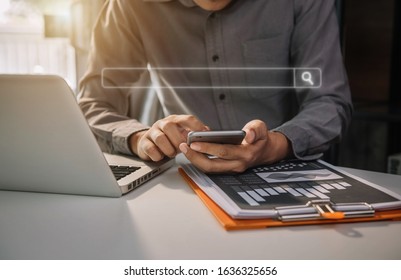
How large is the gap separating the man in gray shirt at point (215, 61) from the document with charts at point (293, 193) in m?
0.24

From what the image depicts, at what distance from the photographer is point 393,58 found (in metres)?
1.61

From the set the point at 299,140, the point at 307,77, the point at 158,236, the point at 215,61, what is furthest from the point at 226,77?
the point at 158,236

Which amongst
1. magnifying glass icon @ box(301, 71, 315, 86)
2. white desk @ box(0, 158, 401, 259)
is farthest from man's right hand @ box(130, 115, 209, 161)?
magnifying glass icon @ box(301, 71, 315, 86)

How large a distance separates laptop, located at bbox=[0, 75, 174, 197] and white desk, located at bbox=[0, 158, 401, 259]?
3cm

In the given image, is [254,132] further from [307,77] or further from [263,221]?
[307,77]

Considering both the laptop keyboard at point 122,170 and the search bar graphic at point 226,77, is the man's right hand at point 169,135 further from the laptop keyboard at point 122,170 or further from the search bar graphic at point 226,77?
A: the search bar graphic at point 226,77

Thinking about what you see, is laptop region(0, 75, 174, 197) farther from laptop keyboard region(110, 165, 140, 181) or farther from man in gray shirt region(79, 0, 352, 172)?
man in gray shirt region(79, 0, 352, 172)

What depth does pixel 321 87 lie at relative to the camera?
940 mm

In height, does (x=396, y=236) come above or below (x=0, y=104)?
below

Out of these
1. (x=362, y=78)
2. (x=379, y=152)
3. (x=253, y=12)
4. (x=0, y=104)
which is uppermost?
(x=253, y=12)

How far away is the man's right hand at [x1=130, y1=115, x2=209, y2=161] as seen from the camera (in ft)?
2.26

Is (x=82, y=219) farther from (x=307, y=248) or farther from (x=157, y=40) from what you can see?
(x=157, y=40)

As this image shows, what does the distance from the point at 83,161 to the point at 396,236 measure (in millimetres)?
359
